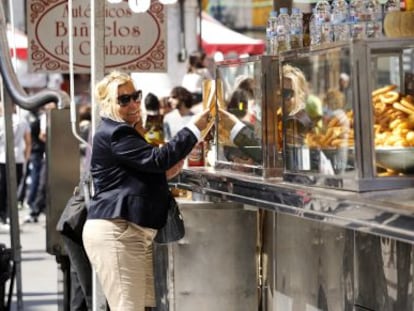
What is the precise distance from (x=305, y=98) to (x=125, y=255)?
57.6 inches

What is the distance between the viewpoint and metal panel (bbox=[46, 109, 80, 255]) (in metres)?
7.78

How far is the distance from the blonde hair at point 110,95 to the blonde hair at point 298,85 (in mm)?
1097

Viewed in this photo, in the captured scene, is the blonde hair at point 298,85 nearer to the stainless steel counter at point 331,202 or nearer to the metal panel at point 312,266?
the stainless steel counter at point 331,202

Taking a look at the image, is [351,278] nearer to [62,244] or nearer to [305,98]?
[305,98]

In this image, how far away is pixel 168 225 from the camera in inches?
244

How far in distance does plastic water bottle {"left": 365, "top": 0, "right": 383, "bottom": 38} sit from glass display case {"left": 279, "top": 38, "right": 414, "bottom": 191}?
39 centimetres

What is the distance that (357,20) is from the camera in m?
5.42

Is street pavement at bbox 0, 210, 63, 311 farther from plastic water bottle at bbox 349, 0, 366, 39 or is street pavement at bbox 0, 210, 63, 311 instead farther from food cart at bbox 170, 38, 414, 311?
plastic water bottle at bbox 349, 0, 366, 39

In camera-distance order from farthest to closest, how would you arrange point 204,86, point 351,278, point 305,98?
point 204,86 → point 305,98 → point 351,278

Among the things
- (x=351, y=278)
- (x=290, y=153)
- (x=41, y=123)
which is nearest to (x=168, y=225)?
(x=290, y=153)

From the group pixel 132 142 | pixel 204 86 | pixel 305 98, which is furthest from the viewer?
pixel 204 86

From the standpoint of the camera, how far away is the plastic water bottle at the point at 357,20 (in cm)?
541

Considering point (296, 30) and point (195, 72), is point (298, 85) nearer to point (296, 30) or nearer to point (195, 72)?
point (296, 30)

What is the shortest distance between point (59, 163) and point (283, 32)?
2.31m
